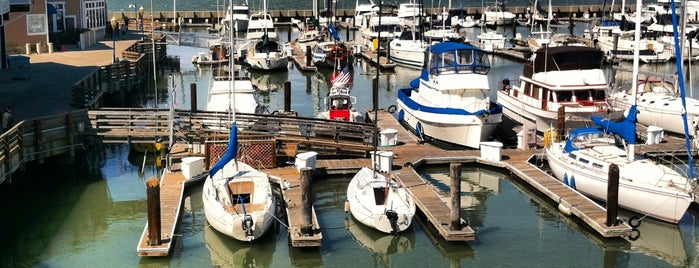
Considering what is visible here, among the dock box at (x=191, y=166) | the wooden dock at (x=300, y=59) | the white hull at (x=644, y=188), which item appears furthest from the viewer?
the wooden dock at (x=300, y=59)

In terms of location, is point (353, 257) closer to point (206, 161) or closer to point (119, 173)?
point (206, 161)

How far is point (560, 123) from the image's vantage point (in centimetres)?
3609

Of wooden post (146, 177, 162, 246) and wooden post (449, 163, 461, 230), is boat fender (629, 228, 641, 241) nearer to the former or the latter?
wooden post (449, 163, 461, 230)

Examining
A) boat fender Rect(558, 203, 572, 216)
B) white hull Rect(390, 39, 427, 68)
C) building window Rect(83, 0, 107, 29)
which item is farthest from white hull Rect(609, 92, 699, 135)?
building window Rect(83, 0, 107, 29)

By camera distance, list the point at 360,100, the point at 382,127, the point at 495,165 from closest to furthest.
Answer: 1. the point at 495,165
2. the point at 382,127
3. the point at 360,100

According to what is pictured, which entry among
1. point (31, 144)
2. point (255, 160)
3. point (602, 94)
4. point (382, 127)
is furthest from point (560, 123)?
point (31, 144)

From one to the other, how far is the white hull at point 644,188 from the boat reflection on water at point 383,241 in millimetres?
6737

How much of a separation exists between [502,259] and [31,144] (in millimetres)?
17231

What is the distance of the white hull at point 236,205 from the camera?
24156 millimetres

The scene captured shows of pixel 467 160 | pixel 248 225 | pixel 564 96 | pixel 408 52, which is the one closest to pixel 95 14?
pixel 408 52

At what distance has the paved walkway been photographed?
121ft

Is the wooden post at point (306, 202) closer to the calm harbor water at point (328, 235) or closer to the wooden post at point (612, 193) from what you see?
the calm harbor water at point (328, 235)

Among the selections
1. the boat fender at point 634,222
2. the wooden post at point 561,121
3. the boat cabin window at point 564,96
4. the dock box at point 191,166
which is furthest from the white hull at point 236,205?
the boat cabin window at point 564,96

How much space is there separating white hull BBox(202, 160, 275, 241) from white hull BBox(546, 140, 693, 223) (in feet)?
35.4
